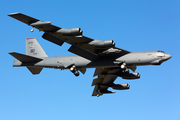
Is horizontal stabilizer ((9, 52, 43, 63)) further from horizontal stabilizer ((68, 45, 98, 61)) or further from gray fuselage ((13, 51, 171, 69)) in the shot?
horizontal stabilizer ((68, 45, 98, 61))

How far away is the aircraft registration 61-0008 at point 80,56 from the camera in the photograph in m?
30.4

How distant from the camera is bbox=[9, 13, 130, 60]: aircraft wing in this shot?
29547mm

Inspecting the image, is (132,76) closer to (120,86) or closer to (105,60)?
(120,86)

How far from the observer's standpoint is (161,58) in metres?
32.6

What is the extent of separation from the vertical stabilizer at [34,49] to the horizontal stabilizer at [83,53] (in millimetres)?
6132

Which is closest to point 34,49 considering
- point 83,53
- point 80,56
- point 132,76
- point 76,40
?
point 80,56

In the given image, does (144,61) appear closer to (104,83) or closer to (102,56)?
(102,56)

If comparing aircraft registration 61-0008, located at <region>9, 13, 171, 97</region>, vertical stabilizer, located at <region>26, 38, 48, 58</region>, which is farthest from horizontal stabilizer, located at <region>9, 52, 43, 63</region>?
vertical stabilizer, located at <region>26, 38, 48, 58</region>

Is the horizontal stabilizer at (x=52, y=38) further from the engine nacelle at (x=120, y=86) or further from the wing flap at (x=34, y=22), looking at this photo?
the engine nacelle at (x=120, y=86)

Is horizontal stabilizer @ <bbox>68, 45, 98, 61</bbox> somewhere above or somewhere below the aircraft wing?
below

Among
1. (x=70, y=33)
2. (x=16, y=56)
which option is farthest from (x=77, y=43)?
(x=16, y=56)

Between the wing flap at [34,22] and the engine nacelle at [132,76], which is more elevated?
the wing flap at [34,22]

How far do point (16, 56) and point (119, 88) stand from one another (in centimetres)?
1548

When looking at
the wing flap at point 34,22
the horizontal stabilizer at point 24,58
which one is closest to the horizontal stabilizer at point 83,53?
the wing flap at point 34,22
